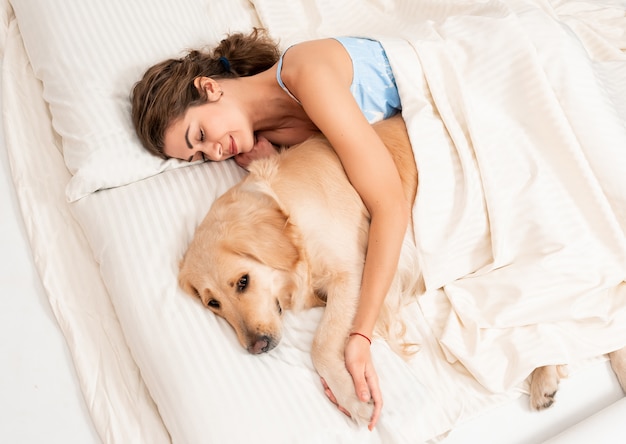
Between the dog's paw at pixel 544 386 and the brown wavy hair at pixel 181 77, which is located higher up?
the brown wavy hair at pixel 181 77

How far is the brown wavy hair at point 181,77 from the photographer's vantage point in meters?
2.01

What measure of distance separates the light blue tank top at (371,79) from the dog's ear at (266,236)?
1.85ft

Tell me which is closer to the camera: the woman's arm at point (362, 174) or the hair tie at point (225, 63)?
the woman's arm at point (362, 174)

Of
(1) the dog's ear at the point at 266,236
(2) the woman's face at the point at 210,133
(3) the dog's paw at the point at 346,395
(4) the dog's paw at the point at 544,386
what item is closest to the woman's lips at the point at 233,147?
(2) the woman's face at the point at 210,133

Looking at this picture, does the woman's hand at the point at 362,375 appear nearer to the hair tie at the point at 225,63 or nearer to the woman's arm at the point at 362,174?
the woman's arm at the point at 362,174

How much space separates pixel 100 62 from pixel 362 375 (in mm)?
1648

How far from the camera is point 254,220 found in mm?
1741

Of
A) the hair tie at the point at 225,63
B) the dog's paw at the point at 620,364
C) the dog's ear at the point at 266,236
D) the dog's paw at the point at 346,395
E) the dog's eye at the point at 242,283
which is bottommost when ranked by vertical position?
the dog's paw at the point at 620,364

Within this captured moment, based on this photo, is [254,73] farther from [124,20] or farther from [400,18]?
[400,18]

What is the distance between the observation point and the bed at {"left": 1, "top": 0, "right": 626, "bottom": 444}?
65.2 inches

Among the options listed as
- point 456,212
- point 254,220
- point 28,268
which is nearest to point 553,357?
point 456,212

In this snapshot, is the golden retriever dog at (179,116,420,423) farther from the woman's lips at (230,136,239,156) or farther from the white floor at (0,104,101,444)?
the white floor at (0,104,101,444)

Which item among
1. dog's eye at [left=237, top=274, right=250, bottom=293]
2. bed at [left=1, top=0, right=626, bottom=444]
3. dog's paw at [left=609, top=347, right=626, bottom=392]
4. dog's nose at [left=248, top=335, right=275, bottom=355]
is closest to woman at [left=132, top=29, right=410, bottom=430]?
bed at [left=1, top=0, right=626, bottom=444]

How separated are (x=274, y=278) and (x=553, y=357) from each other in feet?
2.89
